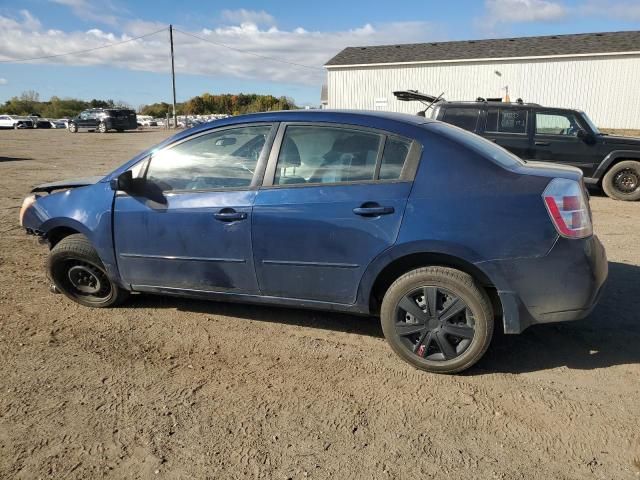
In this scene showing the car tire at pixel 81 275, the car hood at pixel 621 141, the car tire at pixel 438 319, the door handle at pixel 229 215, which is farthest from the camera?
the car hood at pixel 621 141

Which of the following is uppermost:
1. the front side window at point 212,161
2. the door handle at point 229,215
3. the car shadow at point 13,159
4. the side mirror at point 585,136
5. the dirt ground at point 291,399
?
the side mirror at point 585,136

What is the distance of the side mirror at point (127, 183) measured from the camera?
3.67m

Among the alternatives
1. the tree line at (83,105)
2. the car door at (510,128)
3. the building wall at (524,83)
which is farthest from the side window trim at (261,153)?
the tree line at (83,105)

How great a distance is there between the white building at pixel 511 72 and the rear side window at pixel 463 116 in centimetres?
1944

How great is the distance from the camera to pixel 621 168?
31.6ft

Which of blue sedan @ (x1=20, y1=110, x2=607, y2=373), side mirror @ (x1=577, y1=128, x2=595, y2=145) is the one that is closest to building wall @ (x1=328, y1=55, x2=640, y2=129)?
side mirror @ (x1=577, y1=128, x2=595, y2=145)

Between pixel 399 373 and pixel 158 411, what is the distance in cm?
150

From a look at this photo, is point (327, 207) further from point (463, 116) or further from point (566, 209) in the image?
point (463, 116)

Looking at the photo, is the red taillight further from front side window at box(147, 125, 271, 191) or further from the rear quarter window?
Result: front side window at box(147, 125, 271, 191)

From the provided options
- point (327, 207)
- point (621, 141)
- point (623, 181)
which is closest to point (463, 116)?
point (621, 141)

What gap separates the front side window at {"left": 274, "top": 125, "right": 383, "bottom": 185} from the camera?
326 centimetres

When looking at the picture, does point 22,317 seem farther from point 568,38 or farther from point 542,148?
point 568,38

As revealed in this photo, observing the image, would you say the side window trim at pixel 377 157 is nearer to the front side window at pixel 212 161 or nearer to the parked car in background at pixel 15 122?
the front side window at pixel 212 161

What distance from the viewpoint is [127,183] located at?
3686mm
